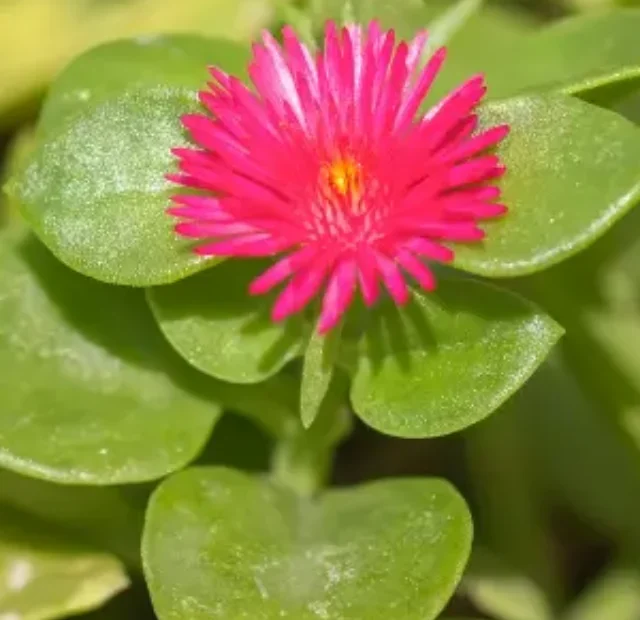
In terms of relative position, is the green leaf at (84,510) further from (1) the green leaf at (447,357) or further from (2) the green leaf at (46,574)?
(1) the green leaf at (447,357)

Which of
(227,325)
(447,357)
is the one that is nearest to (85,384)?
(227,325)

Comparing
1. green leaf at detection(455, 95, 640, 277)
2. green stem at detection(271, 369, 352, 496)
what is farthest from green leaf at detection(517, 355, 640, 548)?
green leaf at detection(455, 95, 640, 277)

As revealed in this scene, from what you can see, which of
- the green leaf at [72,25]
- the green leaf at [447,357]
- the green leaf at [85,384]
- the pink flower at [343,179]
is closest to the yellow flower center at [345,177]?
the pink flower at [343,179]

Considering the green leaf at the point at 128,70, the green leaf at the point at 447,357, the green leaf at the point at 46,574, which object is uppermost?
the green leaf at the point at 128,70

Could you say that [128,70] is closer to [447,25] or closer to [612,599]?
[447,25]

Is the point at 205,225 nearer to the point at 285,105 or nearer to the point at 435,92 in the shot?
the point at 285,105

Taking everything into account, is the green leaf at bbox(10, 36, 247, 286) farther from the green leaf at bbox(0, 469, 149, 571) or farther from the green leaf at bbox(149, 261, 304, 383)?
the green leaf at bbox(0, 469, 149, 571)

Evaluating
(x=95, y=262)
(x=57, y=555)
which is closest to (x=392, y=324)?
(x=95, y=262)
